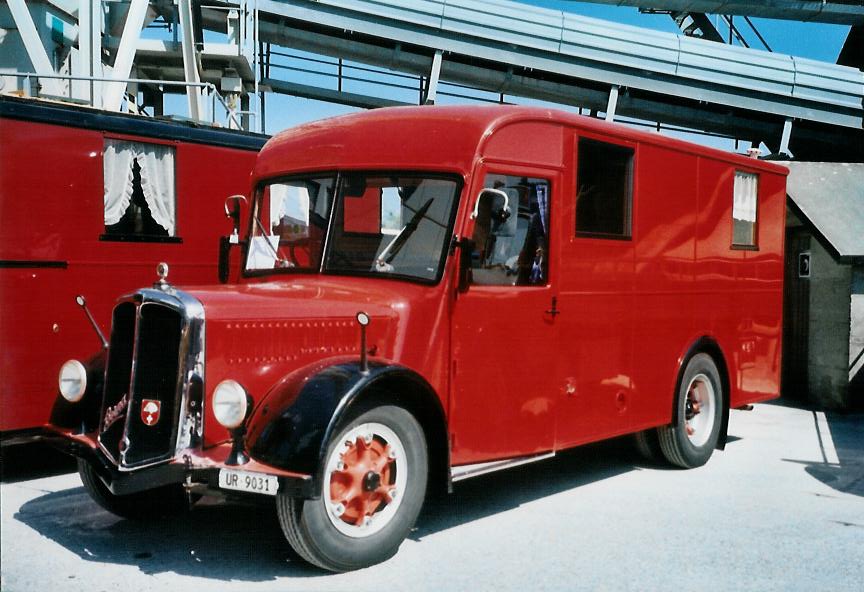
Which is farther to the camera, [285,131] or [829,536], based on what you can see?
[285,131]

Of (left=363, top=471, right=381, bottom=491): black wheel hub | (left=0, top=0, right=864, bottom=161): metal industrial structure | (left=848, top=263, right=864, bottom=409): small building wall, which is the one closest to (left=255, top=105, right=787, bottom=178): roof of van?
(left=363, top=471, right=381, bottom=491): black wheel hub

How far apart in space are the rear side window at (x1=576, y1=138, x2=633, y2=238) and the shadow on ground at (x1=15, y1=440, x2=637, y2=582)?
2059 mm

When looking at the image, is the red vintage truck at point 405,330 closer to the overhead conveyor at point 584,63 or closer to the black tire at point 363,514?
the black tire at point 363,514

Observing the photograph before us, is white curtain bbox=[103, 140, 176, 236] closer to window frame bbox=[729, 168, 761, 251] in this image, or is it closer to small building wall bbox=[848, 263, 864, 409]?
window frame bbox=[729, 168, 761, 251]

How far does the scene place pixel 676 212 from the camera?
7762mm

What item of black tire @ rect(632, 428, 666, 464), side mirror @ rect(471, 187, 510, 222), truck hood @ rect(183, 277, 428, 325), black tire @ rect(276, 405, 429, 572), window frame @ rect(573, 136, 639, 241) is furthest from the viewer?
black tire @ rect(632, 428, 666, 464)

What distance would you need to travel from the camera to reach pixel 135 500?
595 centimetres

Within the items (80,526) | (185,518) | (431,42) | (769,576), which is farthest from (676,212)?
(431,42)

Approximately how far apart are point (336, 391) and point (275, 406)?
1.14 ft

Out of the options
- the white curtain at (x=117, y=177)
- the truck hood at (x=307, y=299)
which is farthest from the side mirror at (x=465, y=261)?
the white curtain at (x=117, y=177)

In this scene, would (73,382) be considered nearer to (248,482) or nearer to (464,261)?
(248,482)

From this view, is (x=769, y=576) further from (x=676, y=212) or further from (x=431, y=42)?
(x=431, y=42)

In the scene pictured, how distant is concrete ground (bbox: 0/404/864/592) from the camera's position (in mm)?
4996

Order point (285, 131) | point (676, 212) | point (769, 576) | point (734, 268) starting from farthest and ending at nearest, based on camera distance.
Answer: point (734, 268) → point (676, 212) → point (285, 131) → point (769, 576)
